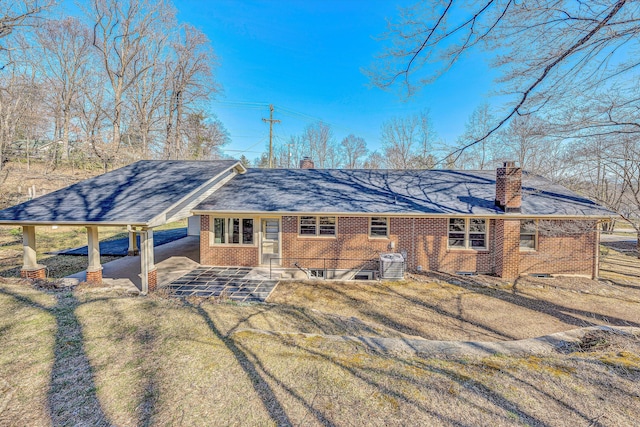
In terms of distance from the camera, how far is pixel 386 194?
11.3 m

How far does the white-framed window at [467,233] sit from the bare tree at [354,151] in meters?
29.0

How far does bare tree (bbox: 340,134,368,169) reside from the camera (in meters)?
38.6

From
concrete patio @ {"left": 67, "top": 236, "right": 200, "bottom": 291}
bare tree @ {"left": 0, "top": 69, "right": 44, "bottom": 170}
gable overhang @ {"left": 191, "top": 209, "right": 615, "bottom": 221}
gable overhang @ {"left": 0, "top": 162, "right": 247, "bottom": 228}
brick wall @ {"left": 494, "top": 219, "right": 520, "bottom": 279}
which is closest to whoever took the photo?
gable overhang @ {"left": 0, "top": 162, "right": 247, "bottom": 228}

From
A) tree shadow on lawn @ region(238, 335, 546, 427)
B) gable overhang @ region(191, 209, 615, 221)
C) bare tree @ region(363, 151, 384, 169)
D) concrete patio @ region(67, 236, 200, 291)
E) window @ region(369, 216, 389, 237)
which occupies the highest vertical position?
bare tree @ region(363, 151, 384, 169)

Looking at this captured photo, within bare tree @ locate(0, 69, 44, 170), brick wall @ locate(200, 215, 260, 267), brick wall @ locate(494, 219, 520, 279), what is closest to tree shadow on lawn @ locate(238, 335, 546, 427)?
brick wall @ locate(200, 215, 260, 267)

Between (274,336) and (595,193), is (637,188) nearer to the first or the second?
(595,193)

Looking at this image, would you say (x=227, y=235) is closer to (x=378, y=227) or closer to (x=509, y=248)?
(x=378, y=227)

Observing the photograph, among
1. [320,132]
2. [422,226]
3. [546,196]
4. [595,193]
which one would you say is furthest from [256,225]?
[320,132]

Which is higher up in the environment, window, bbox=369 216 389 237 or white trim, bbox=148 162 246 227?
white trim, bbox=148 162 246 227

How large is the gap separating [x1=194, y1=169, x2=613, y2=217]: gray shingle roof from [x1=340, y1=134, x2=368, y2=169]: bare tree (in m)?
25.1

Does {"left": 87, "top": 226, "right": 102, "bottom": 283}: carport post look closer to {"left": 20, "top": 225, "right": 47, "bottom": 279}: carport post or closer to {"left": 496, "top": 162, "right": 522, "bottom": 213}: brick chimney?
{"left": 20, "top": 225, "right": 47, "bottom": 279}: carport post

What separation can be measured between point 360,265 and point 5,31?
1761 centimetres

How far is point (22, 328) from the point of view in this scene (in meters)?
4.35

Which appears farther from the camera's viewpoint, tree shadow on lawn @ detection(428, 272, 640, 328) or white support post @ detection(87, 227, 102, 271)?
white support post @ detection(87, 227, 102, 271)
